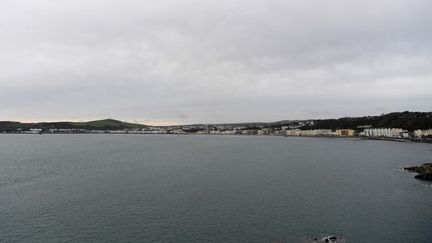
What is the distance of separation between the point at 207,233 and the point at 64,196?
13.1 metres

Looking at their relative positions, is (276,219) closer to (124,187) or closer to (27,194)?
(124,187)

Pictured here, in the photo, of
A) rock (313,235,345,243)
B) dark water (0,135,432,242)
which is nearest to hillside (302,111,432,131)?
dark water (0,135,432,242)

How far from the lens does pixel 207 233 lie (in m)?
18.0

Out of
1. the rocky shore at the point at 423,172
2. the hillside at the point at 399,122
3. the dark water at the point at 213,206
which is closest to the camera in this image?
the dark water at the point at 213,206

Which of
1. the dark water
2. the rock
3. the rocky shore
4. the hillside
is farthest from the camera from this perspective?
the hillside

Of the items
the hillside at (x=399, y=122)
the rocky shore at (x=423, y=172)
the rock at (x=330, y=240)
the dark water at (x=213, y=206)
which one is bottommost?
the rock at (x=330, y=240)

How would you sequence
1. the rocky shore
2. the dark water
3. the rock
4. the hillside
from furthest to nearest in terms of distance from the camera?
the hillside, the rocky shore, the dark water, the rock

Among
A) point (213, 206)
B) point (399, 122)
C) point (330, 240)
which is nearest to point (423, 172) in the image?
point (213, 206)

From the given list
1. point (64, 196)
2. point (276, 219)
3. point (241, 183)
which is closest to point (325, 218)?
point (276, 219)

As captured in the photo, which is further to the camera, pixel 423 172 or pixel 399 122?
pixel 399 122

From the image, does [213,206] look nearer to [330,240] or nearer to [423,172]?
[330,240]

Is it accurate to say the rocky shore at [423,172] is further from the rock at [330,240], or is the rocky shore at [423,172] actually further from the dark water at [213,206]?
the rock at [330,240]

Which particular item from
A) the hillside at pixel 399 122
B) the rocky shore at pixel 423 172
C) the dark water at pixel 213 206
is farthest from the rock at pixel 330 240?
the hillside at pixel 399 122

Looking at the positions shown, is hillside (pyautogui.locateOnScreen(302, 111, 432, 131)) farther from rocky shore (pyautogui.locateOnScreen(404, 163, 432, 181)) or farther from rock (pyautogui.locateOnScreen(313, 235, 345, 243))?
rock (pyautogui.locateOnScreen(313, 235, 345, 243))
